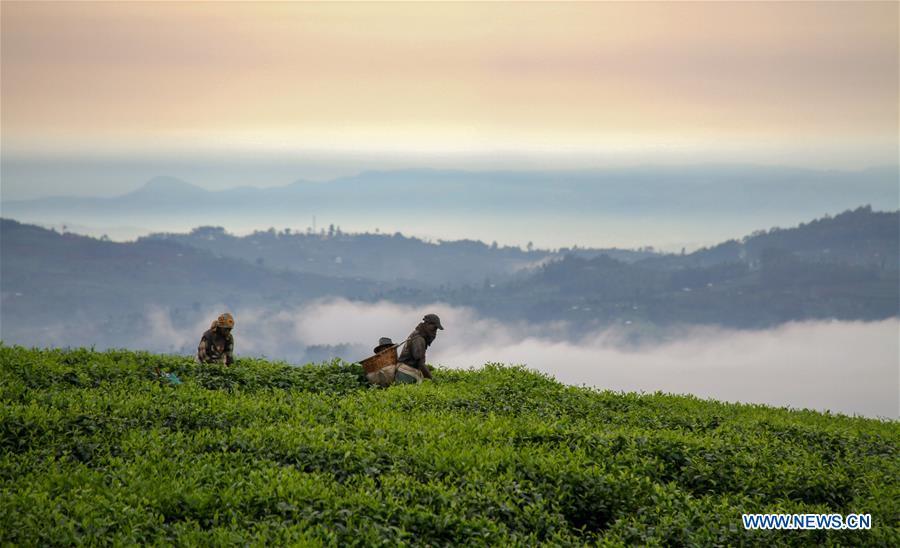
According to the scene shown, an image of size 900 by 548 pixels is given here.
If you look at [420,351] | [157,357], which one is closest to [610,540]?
[420,351]

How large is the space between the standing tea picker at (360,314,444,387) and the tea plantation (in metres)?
1.58

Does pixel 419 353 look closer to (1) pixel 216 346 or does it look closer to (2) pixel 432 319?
(2) pixel 432 319

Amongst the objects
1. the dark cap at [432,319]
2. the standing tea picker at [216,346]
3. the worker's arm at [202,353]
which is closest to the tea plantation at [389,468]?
the worker's arm at [202,353]

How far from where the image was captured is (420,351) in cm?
2394

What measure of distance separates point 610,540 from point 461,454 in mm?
3072

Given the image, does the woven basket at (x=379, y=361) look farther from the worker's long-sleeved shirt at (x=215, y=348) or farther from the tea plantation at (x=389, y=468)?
the worker's long-sleeved shirt at (x=215, y=348)

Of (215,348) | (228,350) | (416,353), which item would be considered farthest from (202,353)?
(416,353)

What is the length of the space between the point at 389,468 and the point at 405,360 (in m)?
8.95

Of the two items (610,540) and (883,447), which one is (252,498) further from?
(883,447)

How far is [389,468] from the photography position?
1525cm

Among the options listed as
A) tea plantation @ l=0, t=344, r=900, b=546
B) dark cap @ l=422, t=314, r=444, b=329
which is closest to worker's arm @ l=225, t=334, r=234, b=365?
tea plantation @ l=0, t=344, r=900, b=546

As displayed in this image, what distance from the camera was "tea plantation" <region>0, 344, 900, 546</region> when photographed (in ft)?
43.0

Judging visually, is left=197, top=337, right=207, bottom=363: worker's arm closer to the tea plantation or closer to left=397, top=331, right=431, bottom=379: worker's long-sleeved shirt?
the tea plantation

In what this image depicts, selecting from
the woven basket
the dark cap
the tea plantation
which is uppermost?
the dark cap
